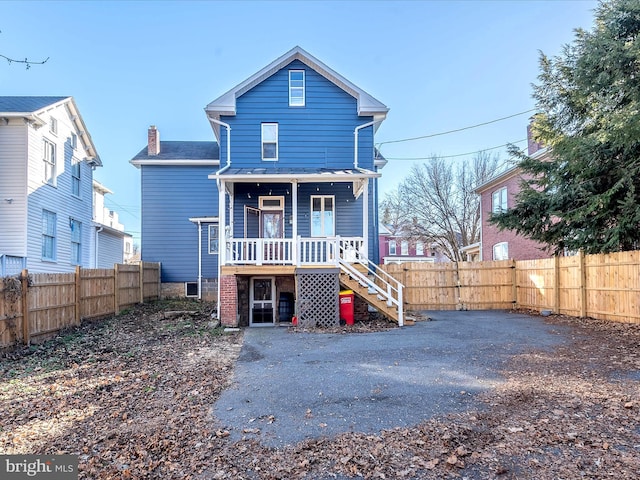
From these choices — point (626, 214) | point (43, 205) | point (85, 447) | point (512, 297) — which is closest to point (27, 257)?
point (43, 205)

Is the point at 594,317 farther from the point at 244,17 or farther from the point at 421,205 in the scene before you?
the point at 421,205

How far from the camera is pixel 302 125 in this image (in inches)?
548

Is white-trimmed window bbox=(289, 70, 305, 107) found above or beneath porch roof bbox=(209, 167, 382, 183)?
above

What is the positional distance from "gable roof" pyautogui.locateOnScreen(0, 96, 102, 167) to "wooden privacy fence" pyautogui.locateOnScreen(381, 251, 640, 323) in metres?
14.0

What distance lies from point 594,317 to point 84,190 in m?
21.1

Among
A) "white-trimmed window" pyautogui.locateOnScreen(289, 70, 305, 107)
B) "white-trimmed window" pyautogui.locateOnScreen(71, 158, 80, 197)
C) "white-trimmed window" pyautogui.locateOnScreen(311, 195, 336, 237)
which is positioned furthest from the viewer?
"white-trimmed window" pyautogui.locateOnScreen(71, 158, 80, 197)

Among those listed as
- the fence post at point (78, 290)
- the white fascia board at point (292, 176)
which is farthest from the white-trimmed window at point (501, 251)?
the fence post at point (78, 290)

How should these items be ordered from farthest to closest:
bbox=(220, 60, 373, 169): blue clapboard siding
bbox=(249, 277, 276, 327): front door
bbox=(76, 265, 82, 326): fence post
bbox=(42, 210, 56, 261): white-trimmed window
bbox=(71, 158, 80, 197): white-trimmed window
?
1. bbox=(71, 158, 80, 197): white-trimmed window
2. bbox=(42, 210, 56, 261): white-trimmed window
3. bbox=(220, 60, 373, 169): blue clapboard siding
4. bbox=(249, 277, 276, 327): front door
5. bbox=(76, 265, 82, 326): fence post

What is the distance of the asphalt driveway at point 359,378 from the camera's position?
4254 millimetres

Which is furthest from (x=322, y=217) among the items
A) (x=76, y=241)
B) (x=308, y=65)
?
(x=76, y=241)

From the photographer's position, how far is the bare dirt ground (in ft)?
10.7

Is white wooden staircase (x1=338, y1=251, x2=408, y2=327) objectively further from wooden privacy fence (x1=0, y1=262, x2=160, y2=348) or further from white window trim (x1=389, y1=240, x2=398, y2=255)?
white window trim (x1=389, y1=240, x2=398, y2=255)

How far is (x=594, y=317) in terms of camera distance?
10.8m

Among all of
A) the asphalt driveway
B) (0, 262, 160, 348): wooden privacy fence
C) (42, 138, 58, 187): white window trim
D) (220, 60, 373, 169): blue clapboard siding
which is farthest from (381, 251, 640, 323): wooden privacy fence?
(42, 138, 58, 187): white window trim
